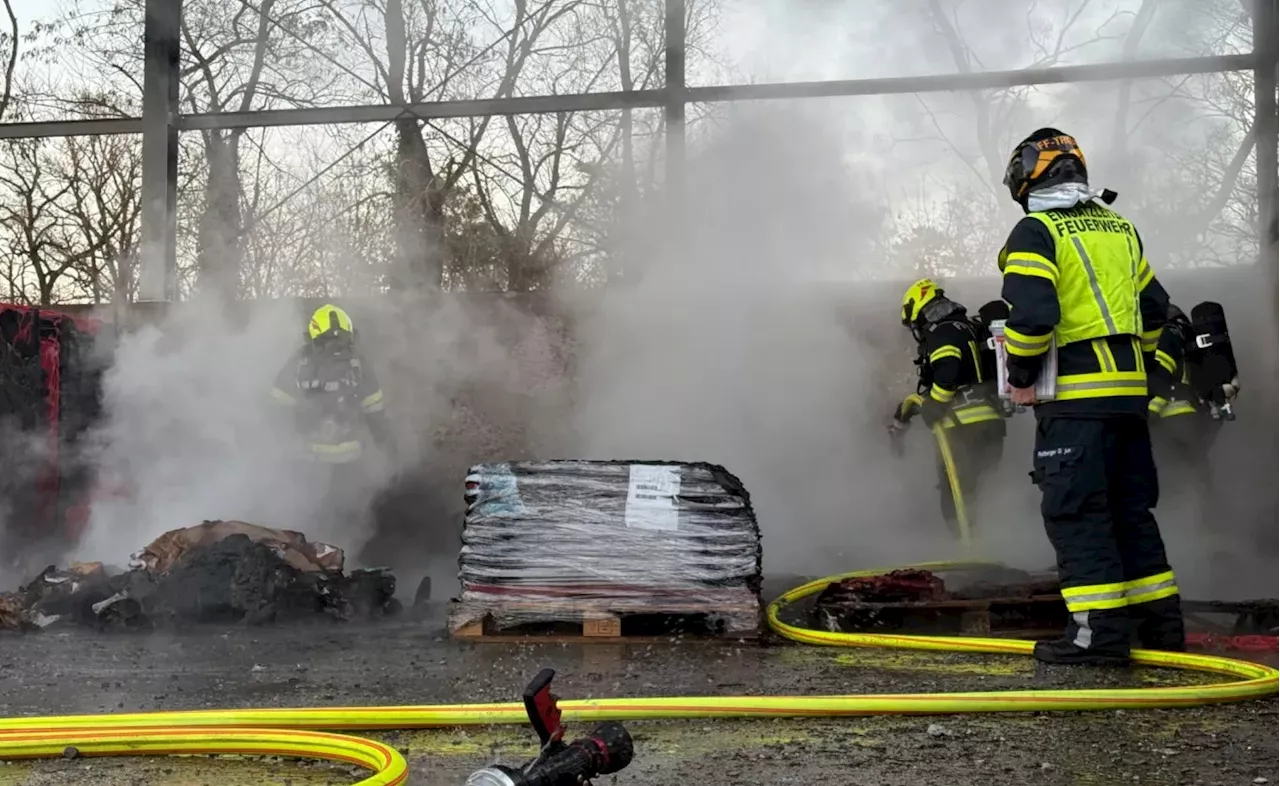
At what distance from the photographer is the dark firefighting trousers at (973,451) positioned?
6.96 meters

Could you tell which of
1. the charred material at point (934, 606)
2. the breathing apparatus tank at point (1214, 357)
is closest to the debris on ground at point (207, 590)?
the charred material at point (934, 606)

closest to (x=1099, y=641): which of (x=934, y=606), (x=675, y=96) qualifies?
(x=934, y=606)

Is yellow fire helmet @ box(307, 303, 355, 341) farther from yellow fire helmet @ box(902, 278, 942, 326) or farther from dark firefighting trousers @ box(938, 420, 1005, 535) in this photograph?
dark firefighting trousers @ box(938, 420, 1005, 535)

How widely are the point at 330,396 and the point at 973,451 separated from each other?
13.7 feet

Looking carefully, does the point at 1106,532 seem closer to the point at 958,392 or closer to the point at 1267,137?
the point at 958,392

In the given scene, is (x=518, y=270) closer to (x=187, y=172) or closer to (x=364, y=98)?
(x=364, y=98)

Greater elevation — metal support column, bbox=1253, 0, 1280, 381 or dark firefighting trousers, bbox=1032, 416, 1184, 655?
metal support column, bbox=1253, 0, 1280, 381

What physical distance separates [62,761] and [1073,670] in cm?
322

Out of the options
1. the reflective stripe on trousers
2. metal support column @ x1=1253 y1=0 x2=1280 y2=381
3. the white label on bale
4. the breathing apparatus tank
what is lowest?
the reflective stripe on trousers

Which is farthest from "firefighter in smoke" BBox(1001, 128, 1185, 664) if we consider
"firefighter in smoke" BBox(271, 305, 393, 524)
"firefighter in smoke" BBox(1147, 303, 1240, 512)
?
"firefighter in smoke" BBox(271, 305, 393, 524)

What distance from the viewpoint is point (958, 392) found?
22.8 feet

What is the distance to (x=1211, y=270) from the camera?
8250mm

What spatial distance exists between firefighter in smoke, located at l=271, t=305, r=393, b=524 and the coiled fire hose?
439 centimetres

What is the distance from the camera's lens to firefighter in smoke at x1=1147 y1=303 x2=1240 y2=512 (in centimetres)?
667
